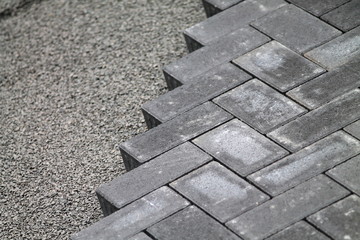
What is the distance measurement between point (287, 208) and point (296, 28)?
139 centimetres

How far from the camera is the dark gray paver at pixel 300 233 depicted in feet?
11.7

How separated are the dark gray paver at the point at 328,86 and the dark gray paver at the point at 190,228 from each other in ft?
2.90

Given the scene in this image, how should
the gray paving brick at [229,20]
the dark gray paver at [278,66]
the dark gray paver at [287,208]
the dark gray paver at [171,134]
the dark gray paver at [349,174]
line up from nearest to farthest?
the dark gray paver at [287,208]
the dark gray paver at [349,174]
the dark gray paver at [171,134]
the dark gray paver at [278,66]
the gray paving brick at [229,20]

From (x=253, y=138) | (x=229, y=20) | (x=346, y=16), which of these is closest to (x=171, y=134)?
(x=253, y=138)

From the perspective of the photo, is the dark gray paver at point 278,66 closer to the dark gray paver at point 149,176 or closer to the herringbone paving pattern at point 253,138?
the herringbone paving pattern at point 253,138

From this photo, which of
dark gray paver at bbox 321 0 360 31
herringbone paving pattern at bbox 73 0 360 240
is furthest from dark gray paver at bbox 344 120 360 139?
dark gray paver at bbox 321 0 360 31

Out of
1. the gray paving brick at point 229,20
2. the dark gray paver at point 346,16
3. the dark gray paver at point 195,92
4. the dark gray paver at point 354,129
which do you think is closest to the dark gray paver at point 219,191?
the dark gray paver at point 195,92

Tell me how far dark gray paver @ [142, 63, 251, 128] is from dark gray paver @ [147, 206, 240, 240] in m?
0.69

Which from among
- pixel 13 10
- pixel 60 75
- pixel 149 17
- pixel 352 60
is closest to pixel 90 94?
pixel 60 75

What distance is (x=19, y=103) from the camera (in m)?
4.99

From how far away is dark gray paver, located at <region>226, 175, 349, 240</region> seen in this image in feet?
12.0

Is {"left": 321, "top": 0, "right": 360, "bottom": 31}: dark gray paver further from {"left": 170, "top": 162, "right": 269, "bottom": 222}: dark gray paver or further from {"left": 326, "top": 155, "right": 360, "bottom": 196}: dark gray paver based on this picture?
{"left": 170, "top": 162, "right": 269, "bottom": 222}: dark gray paver

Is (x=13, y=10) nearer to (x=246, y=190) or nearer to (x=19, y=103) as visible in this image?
(x=19, y=103)

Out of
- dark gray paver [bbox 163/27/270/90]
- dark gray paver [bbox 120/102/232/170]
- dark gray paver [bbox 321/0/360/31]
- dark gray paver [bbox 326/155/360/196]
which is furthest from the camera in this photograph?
dark gray paver [bbox 321/0/360/31]
